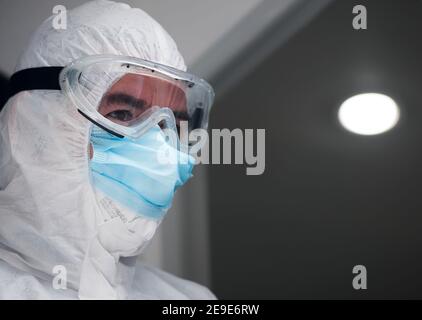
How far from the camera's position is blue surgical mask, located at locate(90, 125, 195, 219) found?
3.55ft

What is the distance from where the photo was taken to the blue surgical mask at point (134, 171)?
1082 mm

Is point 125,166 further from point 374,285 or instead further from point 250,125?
point 374,285

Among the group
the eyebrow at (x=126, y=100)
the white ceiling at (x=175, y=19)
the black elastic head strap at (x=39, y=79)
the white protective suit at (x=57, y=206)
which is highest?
the white ceiling at (x=175, y=19)

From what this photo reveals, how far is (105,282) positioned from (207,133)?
408mm

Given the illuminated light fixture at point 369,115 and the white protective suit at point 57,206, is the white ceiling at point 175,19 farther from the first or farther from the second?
the illuminated light fixture at point 369,115

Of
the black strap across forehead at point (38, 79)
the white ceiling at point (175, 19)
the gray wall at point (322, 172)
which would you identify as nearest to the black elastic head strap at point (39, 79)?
the black strap across forehead at point (38, 79)

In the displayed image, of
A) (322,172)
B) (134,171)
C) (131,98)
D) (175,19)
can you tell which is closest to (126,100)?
(131,98)

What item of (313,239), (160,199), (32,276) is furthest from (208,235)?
(32,276)

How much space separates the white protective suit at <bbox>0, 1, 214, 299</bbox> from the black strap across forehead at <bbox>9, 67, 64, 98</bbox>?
0.04 ft

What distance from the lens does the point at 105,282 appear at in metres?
1.10

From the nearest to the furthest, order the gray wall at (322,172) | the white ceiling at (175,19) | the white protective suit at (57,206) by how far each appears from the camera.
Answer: the white protective suit at (57,206), the white ceiling at (175,19), the gray wall at (322,172)

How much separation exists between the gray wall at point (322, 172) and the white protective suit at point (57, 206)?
0.39m

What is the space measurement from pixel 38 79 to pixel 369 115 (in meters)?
0.78

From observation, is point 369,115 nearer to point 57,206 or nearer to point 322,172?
→ point 322,172
